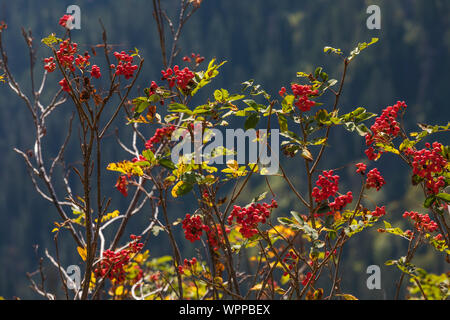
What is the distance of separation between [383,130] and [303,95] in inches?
17.5

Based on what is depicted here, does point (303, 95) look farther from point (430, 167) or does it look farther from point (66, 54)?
point (66, 54)

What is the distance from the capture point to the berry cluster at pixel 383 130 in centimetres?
229

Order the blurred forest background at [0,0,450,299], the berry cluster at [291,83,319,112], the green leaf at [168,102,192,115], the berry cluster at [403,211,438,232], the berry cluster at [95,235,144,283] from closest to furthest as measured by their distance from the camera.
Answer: the green leaf at [168,102,192,115] < the berry cluster at [291,83,319,112] < the berry cluster at [403,211,438,232] < the berry cluster at [95,235,144,283] < the blurred forest background at [0,0,450,299]

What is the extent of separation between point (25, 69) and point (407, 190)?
46935 millimetres

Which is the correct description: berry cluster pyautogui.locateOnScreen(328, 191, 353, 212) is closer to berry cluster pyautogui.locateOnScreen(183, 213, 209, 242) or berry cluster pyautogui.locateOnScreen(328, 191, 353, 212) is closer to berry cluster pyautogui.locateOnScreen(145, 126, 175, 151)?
berry cluster pyautogui.locateOnScreen(183, 213, 209, 242)

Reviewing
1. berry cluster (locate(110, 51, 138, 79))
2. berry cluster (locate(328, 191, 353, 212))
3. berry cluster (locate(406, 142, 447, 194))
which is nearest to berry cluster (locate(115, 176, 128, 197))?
berry cluster (locate(110, 51, 138, 79))

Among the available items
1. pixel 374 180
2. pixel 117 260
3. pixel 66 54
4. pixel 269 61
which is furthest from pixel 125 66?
pixel 269 61

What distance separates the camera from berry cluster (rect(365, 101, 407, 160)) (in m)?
2.29

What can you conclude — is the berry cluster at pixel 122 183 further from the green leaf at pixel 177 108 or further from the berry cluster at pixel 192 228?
the green leaf at pixel 177 108

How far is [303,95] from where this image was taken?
2.16m

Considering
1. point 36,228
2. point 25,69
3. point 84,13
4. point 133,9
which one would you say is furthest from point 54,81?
A: point 36,228

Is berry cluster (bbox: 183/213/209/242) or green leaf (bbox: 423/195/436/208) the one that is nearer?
green leaf (bbox: 423/195/436/208)

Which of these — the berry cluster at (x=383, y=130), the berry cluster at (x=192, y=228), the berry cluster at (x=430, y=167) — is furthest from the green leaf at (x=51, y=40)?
the berry cluster at (x=430, y=167)

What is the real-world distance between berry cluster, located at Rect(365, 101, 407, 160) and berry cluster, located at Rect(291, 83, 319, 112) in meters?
0.34
